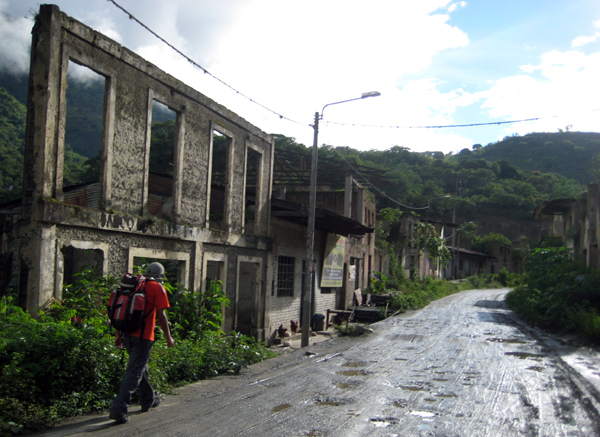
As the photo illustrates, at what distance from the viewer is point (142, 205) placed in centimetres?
1093

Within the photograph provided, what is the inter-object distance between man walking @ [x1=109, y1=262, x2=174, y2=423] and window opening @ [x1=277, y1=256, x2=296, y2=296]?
1230 centimetres

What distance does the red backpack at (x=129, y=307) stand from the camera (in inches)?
218

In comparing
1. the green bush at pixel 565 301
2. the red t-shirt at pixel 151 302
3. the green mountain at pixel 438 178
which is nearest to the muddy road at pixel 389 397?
the red t-shirt at pixel 151 302

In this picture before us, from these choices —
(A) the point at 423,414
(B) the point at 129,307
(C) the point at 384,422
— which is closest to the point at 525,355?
(A) the point at 423,414

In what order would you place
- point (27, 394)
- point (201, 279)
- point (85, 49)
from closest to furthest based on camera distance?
point (27, 394) < point (85, 49) < point (201, 279)

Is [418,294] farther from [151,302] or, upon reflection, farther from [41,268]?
[151,302]

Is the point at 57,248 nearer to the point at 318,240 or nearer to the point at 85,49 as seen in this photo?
the point at 85,49

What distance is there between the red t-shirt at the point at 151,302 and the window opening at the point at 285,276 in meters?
12.4

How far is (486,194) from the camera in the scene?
77062 mm

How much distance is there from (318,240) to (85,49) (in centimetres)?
1387

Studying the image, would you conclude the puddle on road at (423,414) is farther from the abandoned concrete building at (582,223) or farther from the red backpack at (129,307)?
the abandoned concrete building at (582,223)

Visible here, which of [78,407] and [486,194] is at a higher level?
[486,194]

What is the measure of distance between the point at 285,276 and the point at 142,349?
1319cm

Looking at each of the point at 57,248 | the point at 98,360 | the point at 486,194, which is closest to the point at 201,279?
the point at 57,248
